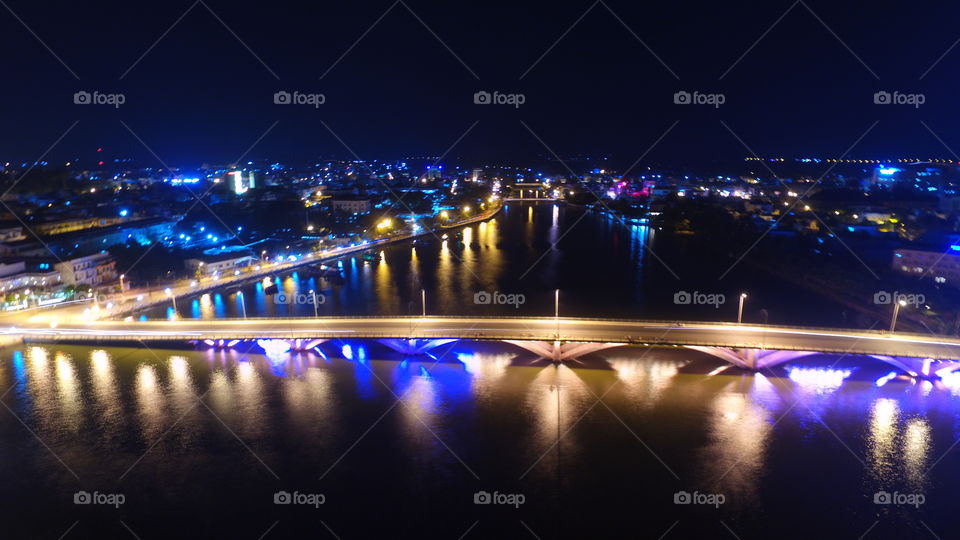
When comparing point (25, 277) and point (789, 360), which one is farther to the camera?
point (25, 277)

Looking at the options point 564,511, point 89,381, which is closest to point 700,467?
→ point 564,511

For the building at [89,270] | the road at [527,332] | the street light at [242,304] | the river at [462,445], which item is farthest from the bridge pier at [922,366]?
the building at [89,270]

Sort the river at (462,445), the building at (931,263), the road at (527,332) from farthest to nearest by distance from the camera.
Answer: the building at (931,263), the road at (527,332), the river at (462,445)

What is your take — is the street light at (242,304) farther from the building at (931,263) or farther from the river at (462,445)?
the building at (931,263)

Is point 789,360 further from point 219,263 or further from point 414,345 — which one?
point 219,263

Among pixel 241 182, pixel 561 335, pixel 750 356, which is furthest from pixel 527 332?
pixel 241 182

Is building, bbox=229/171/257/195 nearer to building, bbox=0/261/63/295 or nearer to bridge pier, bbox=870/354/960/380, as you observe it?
building, bbox=0/261/63/295
